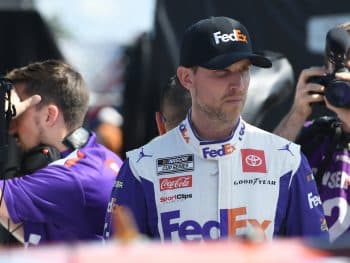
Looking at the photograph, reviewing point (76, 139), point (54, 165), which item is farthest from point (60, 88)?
point (54, 165)

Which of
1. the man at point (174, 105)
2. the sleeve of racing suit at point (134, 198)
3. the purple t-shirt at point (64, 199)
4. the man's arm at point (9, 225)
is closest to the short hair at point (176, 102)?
the man at point (174, 105)

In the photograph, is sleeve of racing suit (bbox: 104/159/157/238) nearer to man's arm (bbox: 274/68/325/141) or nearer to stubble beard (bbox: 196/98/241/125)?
stubble beard (bbox: 196/98/241/125)

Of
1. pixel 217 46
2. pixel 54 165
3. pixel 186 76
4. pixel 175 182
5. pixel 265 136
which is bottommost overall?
pixel 54 165

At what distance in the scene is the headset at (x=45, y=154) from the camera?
14.8 ft

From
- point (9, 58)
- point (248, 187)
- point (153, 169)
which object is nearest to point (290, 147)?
point (248, 187)

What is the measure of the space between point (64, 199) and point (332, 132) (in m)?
1.16

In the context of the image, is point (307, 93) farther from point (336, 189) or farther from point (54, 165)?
point (54, 165)

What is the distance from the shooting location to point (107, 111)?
10172 mm

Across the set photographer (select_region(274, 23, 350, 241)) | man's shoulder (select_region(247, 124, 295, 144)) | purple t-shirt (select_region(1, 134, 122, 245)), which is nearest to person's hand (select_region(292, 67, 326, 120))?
photographer (select_region(274, 23, 350, 241))

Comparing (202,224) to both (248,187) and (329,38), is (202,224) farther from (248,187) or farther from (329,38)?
(329,38)

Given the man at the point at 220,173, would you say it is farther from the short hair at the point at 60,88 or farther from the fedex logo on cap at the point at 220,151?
the short hair at the point at 60,88

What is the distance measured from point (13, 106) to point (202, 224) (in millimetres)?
1120

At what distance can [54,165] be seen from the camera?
4426 mm

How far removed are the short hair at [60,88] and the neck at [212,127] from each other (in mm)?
1117
